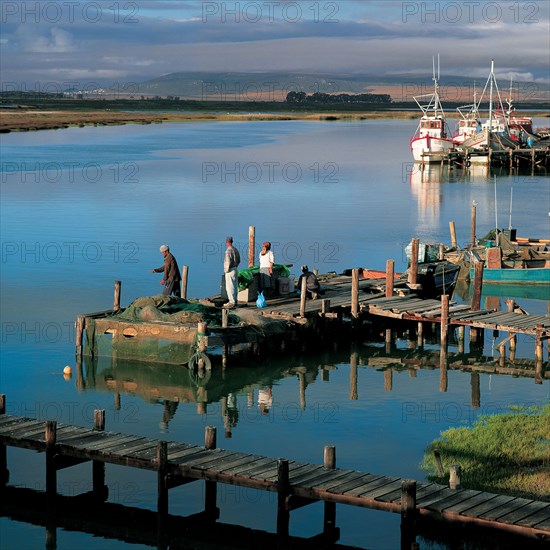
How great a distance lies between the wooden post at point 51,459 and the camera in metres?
19.9

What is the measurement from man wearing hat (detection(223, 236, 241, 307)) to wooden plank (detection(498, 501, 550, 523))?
15481mm

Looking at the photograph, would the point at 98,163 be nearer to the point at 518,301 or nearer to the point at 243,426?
the point at 518,301

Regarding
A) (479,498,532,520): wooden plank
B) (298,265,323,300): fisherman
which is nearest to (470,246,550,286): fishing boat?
(298,265,323,300): fisherman

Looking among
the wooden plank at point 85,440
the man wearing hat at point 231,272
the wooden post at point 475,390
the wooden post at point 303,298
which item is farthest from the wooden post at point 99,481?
the man wearing hat at point 231,272

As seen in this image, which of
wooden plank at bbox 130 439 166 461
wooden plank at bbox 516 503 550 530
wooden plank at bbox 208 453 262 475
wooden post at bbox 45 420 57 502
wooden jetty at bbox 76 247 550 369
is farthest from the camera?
wooden jetty at bbox 76 247 550 369

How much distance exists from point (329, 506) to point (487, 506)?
3.05 m

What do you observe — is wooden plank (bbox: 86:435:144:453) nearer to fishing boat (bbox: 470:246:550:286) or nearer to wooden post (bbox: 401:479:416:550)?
wooden post (bbox: 401:479:416:550)

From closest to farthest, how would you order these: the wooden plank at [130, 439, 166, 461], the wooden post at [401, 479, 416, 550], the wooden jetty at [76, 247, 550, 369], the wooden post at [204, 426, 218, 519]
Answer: the wooden post at [401, 479, 416, 550] < the wooden plank at [130, 439, 166, 461] < the wooden post at [204, 426, 218, 519] < the wooden jetty at [76, 247, 550, 369]

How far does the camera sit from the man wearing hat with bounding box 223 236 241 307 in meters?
31.9

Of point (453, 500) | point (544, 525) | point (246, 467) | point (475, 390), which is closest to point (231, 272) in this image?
point (475, 390)

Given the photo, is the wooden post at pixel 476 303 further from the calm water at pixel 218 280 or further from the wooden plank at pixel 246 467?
the wooden plank at pixel 246 467

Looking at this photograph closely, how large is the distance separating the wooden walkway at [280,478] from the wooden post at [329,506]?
2 cm

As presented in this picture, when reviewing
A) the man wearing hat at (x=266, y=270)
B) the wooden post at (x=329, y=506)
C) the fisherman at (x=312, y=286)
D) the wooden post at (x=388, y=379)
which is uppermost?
the man wearing hat at (x=266, y=270)

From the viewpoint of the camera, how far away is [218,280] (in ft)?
139
